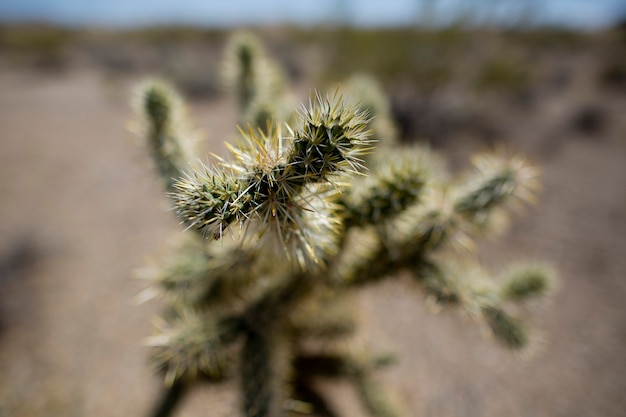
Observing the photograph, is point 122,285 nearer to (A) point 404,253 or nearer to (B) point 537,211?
(A) point 404,253

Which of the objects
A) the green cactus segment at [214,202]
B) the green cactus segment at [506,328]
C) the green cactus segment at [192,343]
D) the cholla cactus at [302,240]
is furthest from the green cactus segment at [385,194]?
the green cactus segment at [192,343]

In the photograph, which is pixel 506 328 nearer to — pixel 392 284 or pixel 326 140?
pixel 392 284

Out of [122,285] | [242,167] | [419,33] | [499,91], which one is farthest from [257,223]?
[499,91]

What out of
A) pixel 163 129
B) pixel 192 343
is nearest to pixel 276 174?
pixel 163 129

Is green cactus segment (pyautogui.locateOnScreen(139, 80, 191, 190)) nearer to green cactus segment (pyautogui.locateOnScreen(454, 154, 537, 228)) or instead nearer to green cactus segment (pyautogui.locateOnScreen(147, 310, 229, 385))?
green cactus segment (pyautogui.locateOnScreen(147, 310, 229, 385))

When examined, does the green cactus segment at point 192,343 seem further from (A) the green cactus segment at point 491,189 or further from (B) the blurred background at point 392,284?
(A) the green cactus segment at point 491,189
